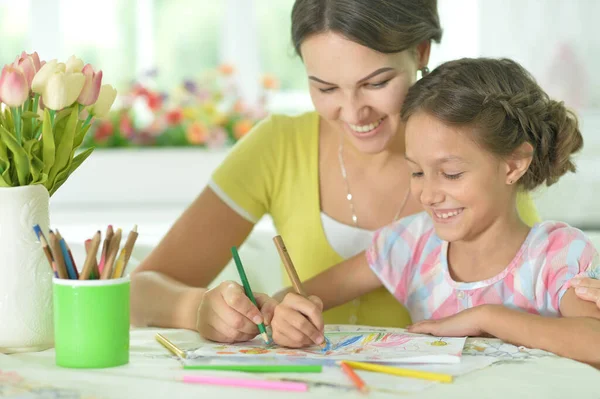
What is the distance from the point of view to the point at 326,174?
6.56 feet

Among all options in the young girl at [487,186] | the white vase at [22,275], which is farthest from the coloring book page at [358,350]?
the white vase at [22,275]

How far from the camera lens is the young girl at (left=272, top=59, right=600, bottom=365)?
156 centimetres

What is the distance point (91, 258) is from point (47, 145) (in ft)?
0.66

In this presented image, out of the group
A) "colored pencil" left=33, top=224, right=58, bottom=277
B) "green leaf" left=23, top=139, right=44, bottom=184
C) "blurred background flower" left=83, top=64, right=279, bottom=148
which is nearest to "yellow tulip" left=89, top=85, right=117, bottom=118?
"green leaf" left=23, top=139, right=44, bottom=184

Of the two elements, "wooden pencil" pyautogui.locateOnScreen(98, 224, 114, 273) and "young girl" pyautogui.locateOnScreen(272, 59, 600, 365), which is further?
"young girl" pyautogui.locateOnScreen(272, 59, 600, 365)

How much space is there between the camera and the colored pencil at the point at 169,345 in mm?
1248

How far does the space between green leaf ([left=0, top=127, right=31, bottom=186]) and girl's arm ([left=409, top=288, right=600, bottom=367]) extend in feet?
2.05

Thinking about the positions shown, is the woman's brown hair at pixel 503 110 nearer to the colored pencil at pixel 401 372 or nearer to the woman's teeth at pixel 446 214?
the woman's teeth at pixel 446 214

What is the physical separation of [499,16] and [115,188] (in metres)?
1.80

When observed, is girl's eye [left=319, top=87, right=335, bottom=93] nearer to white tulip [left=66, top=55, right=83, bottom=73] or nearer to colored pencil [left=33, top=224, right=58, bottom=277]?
white tulip [left=66, top=55, right=83, bottom=73]

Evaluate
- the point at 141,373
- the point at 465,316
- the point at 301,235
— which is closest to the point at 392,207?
the point at 301,235

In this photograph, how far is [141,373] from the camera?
1139 millimetres

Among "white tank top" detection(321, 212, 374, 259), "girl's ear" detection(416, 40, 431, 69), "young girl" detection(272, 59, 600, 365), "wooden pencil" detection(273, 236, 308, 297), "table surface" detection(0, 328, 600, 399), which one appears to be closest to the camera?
"table surface" detection(0, 328, 600, 399)

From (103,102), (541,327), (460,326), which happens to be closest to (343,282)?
(460,326)
